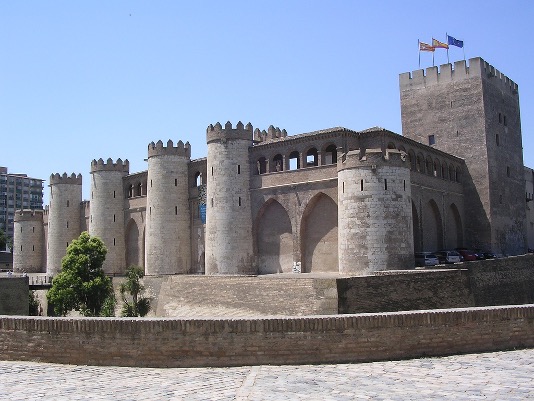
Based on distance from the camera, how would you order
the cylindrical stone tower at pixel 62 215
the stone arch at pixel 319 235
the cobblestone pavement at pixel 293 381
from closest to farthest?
1. the cobblestone pavement at pixel 293 381
2. the stone arch at pixel 319 235
3. the cylindrical stone tower at pixel 62 215

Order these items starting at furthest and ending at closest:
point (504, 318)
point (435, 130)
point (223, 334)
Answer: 1. point (435, 130)
2. point (504, 318)
3. point (223, 334)

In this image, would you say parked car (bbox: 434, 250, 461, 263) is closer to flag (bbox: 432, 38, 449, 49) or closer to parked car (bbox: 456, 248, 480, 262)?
parked car (bbox: 456, 248, 480, 262)

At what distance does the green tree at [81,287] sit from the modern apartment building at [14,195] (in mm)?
85253

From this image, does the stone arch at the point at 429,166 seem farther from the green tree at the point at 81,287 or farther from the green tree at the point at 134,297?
the green tree at the point at 81,287

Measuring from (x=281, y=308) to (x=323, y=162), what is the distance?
31.3 ft

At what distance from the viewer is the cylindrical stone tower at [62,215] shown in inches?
1820

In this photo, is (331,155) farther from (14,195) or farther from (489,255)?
(14,195)

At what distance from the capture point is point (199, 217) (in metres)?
36.2

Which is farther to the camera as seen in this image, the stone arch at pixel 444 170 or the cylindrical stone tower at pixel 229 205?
the stone arch at pixel 444 170

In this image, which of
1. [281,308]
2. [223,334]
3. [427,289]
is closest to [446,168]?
[427,289]

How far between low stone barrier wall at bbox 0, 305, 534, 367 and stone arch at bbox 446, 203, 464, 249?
26.4 m

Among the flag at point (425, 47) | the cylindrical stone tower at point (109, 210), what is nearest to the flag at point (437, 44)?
the flag at point (425, 47)

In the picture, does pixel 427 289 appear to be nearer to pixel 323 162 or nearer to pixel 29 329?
pixel 323 162

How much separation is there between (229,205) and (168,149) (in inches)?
278
